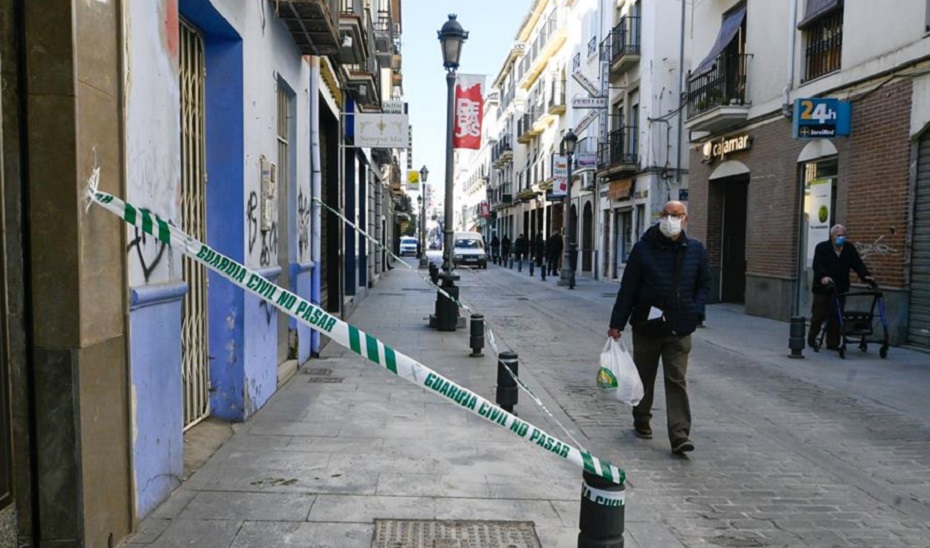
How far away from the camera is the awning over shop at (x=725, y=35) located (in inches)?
650

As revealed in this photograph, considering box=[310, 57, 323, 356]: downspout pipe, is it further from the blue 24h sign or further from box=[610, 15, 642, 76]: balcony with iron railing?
box=[610, 15, 642, 76]: balcony with iron railing

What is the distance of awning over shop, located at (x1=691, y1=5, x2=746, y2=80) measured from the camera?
16516 mm

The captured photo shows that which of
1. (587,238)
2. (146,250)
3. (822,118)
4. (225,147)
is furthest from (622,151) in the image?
(146,250)

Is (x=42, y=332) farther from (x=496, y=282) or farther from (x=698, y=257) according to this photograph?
(x=496, y=282)

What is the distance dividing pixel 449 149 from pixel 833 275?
670cm

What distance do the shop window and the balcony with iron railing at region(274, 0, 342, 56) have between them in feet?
30.9

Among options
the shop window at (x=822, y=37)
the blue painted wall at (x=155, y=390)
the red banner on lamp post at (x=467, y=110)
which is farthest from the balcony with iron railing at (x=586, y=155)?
the blue painted wall at (x=155, y=390)

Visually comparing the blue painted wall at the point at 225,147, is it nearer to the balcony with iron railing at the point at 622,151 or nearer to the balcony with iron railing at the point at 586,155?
the balcony with iron railing at the point at 622,151

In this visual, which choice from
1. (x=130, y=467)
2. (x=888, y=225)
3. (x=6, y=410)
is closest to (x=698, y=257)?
(x=130, y=467)

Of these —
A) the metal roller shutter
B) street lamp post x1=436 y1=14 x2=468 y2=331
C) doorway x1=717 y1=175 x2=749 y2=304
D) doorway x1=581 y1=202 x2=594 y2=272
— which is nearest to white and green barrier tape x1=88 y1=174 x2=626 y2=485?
street lamp post x1=436 y1=14 x2=468 y2=331

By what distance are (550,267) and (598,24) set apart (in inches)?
396

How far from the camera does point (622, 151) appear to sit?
25.1 meters

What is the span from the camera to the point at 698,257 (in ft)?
18.2

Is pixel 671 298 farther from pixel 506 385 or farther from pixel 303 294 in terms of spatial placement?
pixel 303 294
